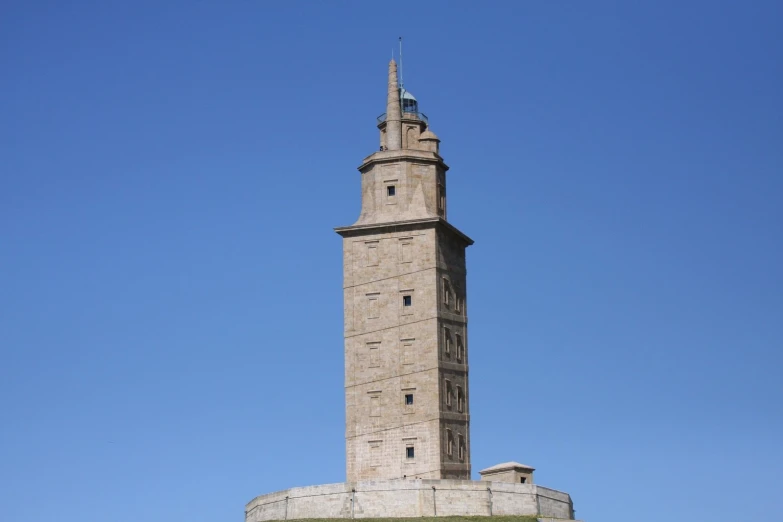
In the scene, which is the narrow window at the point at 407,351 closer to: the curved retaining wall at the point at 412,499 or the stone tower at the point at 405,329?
the stone tower at the point at 405,329

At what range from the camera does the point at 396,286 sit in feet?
307

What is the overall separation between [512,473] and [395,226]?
50.1 ft

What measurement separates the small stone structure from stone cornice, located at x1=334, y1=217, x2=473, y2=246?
1363 centimetres

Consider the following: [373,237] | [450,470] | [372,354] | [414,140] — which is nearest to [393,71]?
[414,140]

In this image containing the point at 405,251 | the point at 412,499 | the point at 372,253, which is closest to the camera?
the point at 412,499

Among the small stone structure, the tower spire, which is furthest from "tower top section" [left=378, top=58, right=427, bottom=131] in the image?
the small stone structure

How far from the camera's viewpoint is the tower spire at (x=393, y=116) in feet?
321

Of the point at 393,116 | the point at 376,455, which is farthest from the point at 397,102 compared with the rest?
the point at 376,455

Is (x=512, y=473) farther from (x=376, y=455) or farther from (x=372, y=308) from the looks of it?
(x=372, y=308)

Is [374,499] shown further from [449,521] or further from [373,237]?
[373,237]

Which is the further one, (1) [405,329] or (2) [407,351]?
(1) [405,329]

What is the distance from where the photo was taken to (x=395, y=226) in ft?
309

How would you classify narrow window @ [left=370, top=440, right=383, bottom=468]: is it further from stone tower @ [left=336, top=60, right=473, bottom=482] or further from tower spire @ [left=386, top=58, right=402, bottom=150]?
tower spire @ [left=386, top=58, right=402, bottom=150]

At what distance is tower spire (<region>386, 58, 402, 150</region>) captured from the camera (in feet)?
321
